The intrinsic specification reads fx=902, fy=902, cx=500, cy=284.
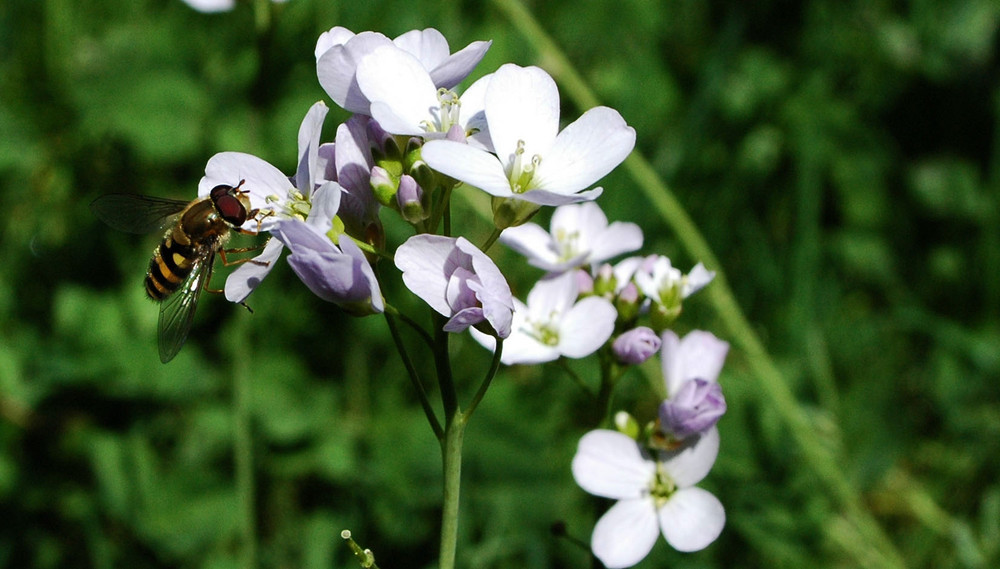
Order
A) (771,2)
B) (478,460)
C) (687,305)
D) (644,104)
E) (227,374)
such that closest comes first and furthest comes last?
(478,460) < (227,374) < (687,305) < (644,104) < (771,2)

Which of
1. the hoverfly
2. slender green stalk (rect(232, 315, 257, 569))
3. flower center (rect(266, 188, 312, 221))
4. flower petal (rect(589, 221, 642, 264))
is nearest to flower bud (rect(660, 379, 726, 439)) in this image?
flower petal (rect(589, 221, 642, 264))

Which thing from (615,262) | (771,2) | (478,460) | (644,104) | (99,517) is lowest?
(99,517)

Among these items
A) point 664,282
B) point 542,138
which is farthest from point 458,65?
point 664,282

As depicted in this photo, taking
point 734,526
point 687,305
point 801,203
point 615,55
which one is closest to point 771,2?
point 615,55

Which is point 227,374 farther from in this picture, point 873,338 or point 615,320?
point 873,338

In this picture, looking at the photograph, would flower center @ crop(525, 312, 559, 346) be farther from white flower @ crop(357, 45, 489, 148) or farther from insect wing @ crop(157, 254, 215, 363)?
insect wing @ crop(157, 254, 215, 363)

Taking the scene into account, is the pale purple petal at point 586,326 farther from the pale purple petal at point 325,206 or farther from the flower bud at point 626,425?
the pale purple petal at point 325,206

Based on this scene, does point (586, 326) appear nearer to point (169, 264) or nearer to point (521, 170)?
point (521, 170)
